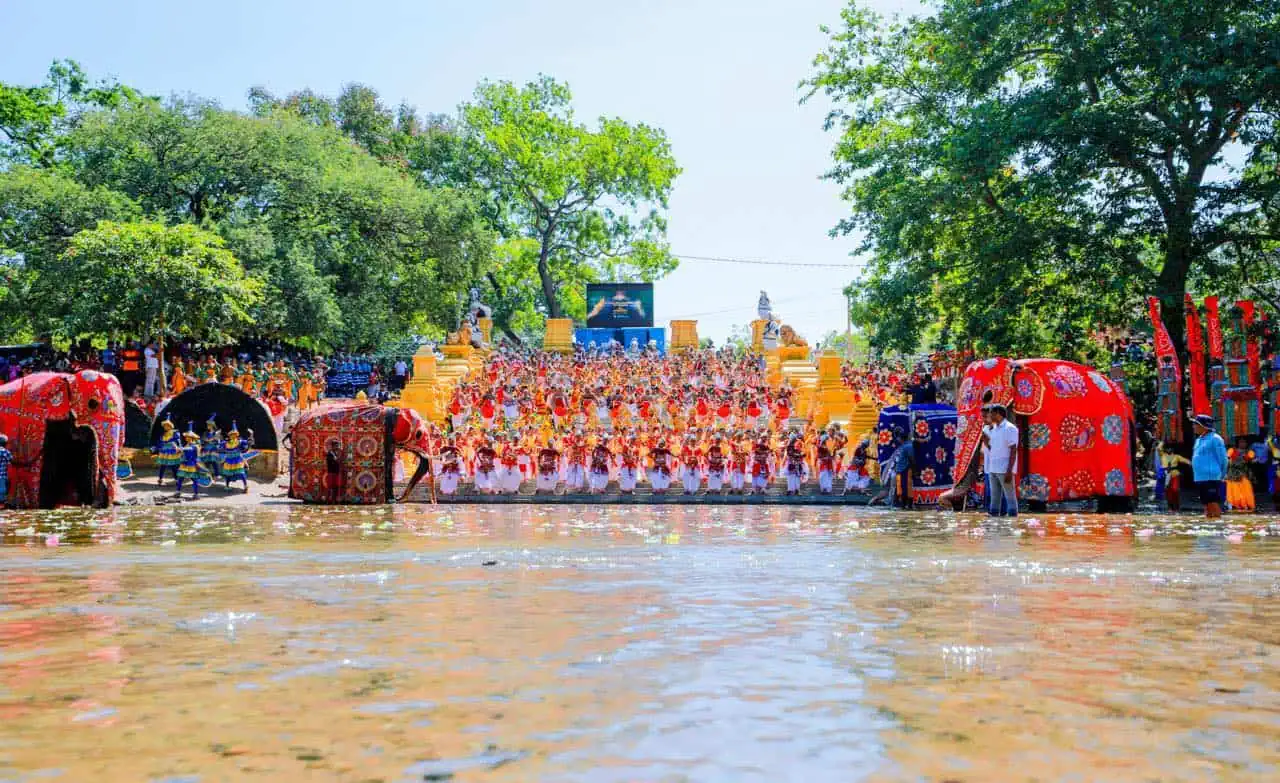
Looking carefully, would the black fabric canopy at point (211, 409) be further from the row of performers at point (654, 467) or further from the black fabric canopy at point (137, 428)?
the row of performers at point (654, 467)

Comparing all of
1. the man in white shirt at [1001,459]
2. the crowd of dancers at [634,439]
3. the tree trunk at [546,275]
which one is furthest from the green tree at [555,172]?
the man in white shirt at [1001,459]

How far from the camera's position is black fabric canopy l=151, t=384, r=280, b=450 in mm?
26094

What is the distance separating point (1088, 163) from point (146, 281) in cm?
2358

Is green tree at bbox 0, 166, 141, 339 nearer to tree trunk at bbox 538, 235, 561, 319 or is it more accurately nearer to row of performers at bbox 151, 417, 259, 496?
row of performers at bbox 151, 417, 259, 496

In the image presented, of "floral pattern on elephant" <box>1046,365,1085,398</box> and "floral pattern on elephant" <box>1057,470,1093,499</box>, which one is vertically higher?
"floral pattern on elephant" <box>1046,365,1085,398</box>

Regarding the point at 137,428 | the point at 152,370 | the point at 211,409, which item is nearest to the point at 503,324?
the point at 152,370

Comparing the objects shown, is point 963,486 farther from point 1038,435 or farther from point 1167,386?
point 1167,386

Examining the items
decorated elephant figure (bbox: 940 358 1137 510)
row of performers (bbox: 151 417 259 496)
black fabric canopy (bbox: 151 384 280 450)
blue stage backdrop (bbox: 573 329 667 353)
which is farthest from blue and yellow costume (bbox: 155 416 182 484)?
blue stage backdrop (bbox: 573 329 667 353)

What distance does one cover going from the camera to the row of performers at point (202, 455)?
80.1ft

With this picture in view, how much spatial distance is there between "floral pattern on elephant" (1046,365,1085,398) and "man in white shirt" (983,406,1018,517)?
4.71ft

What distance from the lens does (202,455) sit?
2527 cm

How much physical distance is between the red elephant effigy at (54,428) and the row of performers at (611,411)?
1310 cm

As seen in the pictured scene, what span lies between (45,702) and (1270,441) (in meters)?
19.2

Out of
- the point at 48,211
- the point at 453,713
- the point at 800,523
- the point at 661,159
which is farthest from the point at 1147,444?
the point at 661,159
